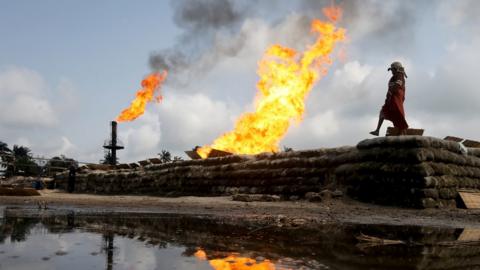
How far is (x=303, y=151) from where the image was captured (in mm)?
11742

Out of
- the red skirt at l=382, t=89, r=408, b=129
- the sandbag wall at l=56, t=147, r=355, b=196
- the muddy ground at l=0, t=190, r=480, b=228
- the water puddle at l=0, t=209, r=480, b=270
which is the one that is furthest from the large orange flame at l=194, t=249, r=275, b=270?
the red skirt at l=382, t=89, r=408, b=129

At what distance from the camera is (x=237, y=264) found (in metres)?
2.83

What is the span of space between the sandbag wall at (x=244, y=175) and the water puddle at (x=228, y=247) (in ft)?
19.3

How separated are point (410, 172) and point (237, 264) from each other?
721 cm

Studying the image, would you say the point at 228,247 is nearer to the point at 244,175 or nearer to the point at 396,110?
the point at 396,110

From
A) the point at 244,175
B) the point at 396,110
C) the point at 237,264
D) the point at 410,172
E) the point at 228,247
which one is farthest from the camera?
the point at 244,175

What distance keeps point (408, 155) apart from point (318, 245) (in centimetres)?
620

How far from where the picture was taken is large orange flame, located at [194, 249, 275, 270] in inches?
107

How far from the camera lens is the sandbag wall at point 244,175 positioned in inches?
435

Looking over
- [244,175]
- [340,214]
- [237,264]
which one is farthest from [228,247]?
[244,175]

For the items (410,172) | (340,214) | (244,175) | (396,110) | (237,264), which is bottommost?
(237,264)

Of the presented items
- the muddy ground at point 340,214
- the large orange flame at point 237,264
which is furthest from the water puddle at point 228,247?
the muddy ground at point 340,214

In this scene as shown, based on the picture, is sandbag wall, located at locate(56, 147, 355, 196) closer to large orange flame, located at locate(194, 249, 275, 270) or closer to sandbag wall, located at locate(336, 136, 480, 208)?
sandbag wall, located at locate(336, 136, 480, 208)

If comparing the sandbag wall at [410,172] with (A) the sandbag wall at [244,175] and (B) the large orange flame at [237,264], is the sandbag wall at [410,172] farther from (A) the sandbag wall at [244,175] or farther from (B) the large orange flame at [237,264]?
(B) the large orange flame at [237,264]
